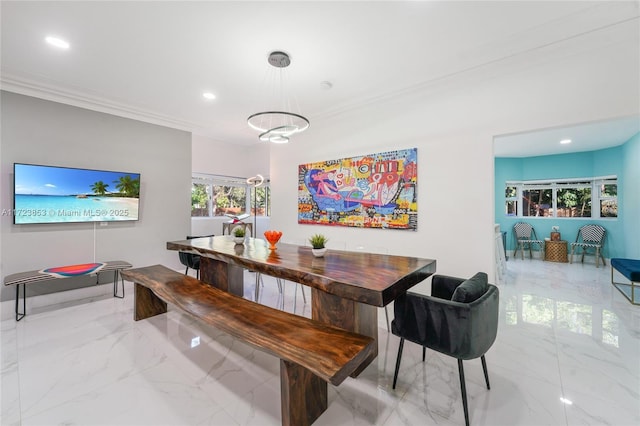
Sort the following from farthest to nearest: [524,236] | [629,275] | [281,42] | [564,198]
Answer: [524,236] < [564,198] < [629,275] < [281,42]

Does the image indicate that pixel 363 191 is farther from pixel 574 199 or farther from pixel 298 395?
pixel 574 199

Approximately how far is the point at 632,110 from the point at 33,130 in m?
6.56

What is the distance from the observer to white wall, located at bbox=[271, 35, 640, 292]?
2.44 m

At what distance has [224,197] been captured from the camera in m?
6.35

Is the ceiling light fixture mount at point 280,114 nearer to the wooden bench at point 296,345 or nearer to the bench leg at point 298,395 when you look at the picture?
the wooden bench at point 296,345

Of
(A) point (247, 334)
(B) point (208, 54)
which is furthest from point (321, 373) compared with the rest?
(B) point (208, 54)

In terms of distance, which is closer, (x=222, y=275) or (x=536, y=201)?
(x=222, y=275)

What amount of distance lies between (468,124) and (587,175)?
557 centimetres

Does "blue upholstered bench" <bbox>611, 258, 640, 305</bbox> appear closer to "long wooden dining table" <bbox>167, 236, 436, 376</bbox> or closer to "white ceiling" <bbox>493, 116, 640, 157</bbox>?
"white ceiling" <bbox>493, 116, 640, 157</bbox>

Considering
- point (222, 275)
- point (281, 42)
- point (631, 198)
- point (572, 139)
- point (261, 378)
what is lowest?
point (261, 378)

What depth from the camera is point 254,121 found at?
173 inches

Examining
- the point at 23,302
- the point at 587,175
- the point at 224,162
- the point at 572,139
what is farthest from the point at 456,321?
the point at 587,175

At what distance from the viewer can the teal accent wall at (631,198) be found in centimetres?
463

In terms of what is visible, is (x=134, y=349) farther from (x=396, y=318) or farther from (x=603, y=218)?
(x=603, y=218)
